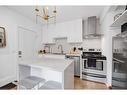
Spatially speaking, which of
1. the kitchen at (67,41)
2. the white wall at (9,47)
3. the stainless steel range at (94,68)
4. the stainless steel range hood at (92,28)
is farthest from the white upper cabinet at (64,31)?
the white wall at (9,47)

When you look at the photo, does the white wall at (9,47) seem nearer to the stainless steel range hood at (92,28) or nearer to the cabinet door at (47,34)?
the cabinet door at (47,34)

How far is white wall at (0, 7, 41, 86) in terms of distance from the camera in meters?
2.88

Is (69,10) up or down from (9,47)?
up

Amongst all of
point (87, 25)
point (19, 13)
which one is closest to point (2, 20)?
point (19, 13)

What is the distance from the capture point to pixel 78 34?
13.4ft

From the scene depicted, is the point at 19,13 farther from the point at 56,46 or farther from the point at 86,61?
the point at 86,61

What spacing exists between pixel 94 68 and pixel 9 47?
117 inches

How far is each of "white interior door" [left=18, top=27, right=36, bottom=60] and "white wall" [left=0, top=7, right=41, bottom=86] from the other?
21 centimetres

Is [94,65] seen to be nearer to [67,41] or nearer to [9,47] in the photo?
[67,41]

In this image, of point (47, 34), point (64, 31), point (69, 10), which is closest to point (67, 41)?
point (64, 31)

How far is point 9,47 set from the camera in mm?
3094

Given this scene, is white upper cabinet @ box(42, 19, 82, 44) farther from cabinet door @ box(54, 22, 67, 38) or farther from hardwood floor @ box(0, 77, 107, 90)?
hardwood floor @ box(0, 77, 107, 90)

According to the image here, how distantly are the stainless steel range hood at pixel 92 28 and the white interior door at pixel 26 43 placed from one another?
2.42 metres

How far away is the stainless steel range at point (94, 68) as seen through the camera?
3188 mm
